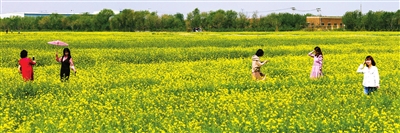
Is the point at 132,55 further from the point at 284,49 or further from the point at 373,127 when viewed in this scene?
the point at 373,127

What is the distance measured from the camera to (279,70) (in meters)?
22.0

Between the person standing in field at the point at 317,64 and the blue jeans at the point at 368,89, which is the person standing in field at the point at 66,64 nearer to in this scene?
the person standing in field at the point at 317,64

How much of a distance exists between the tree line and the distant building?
3159mm

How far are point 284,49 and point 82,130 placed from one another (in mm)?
29274

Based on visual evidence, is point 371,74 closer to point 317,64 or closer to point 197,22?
point 317,64

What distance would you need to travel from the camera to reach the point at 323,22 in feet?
464

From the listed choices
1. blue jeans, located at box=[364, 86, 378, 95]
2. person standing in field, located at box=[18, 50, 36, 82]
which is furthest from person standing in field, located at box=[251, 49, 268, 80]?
person standing in field, located at box=[18, 50, 36, 82]

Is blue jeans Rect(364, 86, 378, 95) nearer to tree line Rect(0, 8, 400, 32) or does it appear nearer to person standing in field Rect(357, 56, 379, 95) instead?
person standing in field Rect(357, 56, 379, 95)

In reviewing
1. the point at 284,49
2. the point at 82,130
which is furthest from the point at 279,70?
the point at 284,49

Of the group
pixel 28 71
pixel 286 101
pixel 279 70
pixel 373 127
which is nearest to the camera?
pixel 373 127

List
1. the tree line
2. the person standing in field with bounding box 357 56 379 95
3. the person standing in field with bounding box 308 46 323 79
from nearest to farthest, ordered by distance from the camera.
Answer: the person standing in field with bounding box 357 56 379 95 → the person standing in field with bounding box 308 46 323 79 → the tree line

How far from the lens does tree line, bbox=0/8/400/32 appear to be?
123m

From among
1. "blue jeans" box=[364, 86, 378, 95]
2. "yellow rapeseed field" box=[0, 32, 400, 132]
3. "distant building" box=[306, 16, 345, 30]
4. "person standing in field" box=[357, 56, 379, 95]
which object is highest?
"distant building" box=[306, 16, 345, 30]

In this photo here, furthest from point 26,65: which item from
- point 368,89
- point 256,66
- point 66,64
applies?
point 368,89
